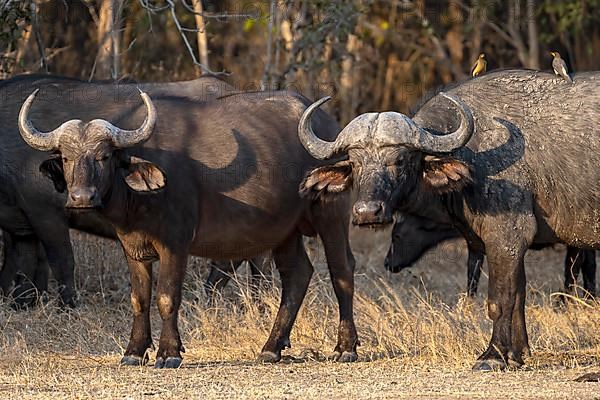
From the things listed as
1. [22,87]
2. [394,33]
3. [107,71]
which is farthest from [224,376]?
[394,33]

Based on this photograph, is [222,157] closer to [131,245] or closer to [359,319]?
[131,245]

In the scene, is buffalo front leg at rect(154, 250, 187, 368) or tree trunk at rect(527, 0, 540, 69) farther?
tree trunk at rect(527, 0, 540, 69)

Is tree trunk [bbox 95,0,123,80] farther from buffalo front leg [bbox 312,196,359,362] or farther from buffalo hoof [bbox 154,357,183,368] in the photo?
buffalo hoof [bbox 154,357,183,368]

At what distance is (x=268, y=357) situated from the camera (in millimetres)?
8992

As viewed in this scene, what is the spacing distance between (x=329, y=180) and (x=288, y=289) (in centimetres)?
128

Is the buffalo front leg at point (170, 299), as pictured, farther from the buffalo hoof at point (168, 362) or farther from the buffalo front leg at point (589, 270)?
the buffalo front leg at point (589, 270)

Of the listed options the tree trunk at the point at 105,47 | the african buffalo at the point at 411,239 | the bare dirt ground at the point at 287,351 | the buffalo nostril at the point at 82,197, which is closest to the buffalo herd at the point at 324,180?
the buffalo nostril at the point at 82,197

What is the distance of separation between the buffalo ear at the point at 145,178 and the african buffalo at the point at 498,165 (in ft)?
2.91

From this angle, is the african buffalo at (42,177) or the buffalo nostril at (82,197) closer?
the buffalo nostril at (82,197)

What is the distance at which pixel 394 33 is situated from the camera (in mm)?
18422

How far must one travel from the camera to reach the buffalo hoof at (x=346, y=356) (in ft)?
29.4

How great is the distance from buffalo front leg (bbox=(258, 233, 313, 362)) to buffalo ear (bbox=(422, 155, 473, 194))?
156 cm

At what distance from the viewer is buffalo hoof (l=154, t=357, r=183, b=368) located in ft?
27.6

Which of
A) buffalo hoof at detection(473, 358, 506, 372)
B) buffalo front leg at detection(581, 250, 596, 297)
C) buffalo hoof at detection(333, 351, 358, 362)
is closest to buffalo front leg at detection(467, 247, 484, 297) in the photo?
buffalo front leg at detection(581, 250, 596, 297)
